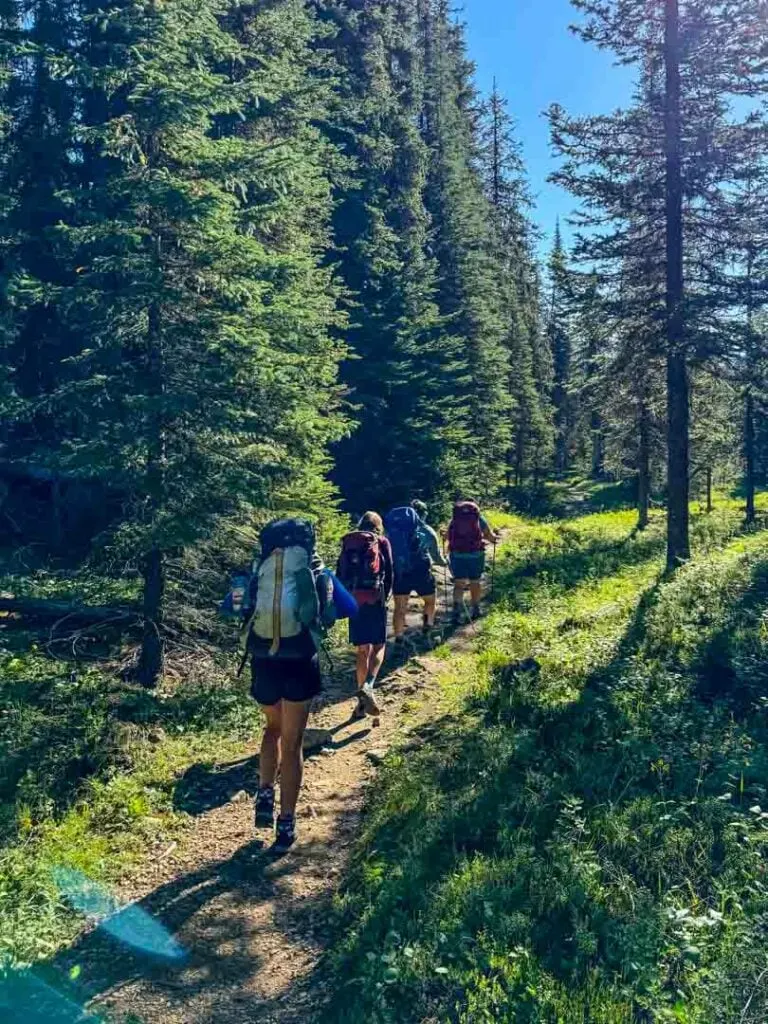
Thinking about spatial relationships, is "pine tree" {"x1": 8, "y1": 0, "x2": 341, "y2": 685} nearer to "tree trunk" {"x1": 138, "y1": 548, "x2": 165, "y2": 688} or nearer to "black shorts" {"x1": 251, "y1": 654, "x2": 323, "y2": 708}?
"tree trunk" {"x1": 138, "y1": 548, "x2": 165, "y2": 688}

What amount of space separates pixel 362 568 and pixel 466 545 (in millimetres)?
4243

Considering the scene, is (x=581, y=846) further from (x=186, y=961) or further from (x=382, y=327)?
(x=382, y=327)

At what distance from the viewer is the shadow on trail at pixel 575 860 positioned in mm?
3664

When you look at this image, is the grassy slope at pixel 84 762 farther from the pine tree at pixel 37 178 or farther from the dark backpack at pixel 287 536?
the pine tree at pixel 37 178

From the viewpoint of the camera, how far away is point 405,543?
36.9 ft

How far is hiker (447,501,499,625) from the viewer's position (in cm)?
1240

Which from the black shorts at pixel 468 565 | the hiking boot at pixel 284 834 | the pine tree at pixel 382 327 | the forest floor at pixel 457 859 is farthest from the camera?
the pine tree at pixel 382 327

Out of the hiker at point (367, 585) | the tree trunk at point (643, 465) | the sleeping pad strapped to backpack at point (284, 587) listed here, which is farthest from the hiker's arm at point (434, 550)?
the tree trunk at point (643, 465)

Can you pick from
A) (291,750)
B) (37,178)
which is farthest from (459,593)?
(37,178)

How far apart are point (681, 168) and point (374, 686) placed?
12.2m

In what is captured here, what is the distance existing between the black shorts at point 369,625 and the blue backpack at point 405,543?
243 centimetres

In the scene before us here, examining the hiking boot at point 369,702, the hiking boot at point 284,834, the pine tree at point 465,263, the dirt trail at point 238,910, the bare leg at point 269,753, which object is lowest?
the dirt trail at point 238,910

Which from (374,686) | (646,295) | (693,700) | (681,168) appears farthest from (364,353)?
(693,700)

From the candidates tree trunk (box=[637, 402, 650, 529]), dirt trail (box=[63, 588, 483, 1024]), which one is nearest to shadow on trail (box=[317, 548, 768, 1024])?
dirt trail (box=[63, 588, 483, 1024])
